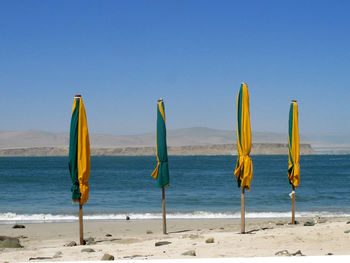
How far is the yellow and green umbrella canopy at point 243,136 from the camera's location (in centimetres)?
1079

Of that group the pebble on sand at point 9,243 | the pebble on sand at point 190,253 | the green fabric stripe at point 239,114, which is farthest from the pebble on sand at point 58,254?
the green fabric stripe at point 239,114

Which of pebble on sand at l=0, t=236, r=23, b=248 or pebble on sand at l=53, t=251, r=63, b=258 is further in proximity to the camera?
pebble on sand at l=0, t=236, r=23, b=248

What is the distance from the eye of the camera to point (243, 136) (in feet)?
35.3

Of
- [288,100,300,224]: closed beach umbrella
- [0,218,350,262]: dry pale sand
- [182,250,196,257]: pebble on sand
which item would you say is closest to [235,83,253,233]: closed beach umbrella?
[0,218,350,262]: dry pale sand

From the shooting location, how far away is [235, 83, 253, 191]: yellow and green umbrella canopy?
35.4 feet

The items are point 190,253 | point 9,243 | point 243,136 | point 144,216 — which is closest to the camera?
point 190,253

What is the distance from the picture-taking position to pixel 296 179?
13.4 metres

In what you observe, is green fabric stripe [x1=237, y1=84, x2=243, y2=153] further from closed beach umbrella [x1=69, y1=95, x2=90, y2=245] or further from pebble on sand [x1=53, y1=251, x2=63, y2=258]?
pebble on sand [x1=53, y1=251, x2=63, y2=258]

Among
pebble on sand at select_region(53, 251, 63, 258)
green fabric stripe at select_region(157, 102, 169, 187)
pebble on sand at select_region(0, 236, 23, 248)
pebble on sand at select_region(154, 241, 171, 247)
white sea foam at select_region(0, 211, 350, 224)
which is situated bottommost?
white sea foam at select_region(0, 211, 350, 224)

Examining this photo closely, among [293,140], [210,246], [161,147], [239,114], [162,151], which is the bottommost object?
[210,246]

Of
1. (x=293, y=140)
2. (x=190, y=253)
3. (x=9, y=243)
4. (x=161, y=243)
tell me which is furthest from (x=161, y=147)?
(x=9, y=243)

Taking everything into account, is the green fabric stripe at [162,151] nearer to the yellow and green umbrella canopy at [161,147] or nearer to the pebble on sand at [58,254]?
the yellow and green umbrella canopy at [161,147]

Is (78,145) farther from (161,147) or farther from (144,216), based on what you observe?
(144,216)

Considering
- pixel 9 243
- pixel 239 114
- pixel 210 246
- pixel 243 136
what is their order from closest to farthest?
pixel 210 246
pixel 243 136
pixel 239 114
pixel 9 243
